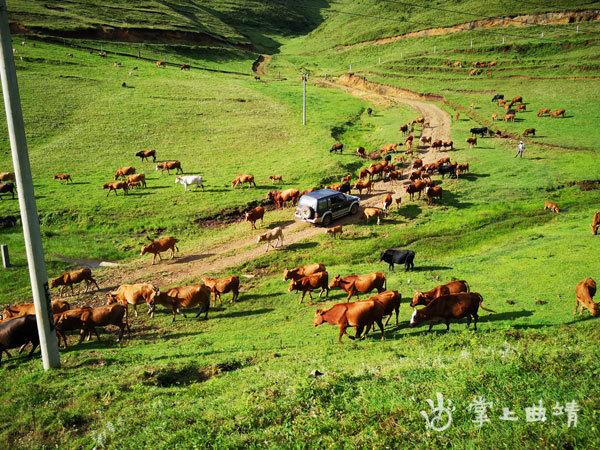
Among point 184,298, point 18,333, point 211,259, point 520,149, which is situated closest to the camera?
point 18,333

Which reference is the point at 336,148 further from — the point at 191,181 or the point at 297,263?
the point at 297,263

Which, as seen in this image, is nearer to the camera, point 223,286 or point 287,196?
point 223,286

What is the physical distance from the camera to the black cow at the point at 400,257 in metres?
22.2

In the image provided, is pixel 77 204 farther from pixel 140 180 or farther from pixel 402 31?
pixel 402 31

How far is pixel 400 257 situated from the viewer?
73.1 ft

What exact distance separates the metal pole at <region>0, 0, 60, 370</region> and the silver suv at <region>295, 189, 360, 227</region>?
1764 centimetres

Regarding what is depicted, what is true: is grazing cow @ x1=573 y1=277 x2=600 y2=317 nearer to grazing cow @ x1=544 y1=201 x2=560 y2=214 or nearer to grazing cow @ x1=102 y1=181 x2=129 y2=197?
grazing cow @ x1=544 y1=201 x2=560 y2=214

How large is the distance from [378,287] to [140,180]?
79.6 ft

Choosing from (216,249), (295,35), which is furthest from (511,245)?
(295,35)

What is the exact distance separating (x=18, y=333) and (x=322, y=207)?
704 inches

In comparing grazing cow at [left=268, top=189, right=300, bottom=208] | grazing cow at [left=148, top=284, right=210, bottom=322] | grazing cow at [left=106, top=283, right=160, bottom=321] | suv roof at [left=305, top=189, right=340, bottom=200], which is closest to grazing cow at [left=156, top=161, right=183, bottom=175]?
grazing cow at [left=268, top=189, right=300, bottom=208]

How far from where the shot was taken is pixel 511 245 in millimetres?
24578

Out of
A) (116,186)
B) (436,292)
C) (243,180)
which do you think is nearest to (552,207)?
(436,292)

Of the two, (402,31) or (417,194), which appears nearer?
(417,194)
